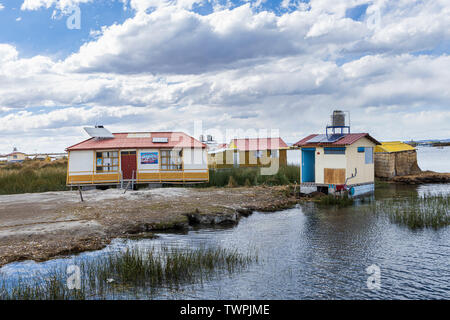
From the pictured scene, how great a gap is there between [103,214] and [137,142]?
12.2 m

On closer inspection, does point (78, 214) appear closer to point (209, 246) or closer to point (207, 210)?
point (207, 210)

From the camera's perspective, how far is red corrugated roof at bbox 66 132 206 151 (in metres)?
29.4

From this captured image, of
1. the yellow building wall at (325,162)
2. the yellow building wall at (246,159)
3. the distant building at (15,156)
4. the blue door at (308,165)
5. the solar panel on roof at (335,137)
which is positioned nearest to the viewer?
the yellow building wall at (325,162)

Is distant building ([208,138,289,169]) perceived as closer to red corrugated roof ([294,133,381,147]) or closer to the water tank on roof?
red corrugated roof ([294,133,381,147])

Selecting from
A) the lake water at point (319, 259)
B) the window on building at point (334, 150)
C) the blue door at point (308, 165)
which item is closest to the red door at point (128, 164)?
the lake water at point (319, 259)

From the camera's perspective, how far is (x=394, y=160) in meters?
40.7

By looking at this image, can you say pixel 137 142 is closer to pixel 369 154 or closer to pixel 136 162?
pixel 136 162

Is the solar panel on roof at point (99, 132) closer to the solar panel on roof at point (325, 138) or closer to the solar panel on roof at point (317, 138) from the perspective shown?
the solar panel on roof at point (317, 138)

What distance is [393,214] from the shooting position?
19781mm

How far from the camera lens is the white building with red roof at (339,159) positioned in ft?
83.4

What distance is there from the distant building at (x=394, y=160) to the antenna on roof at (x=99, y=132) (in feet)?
88.2
